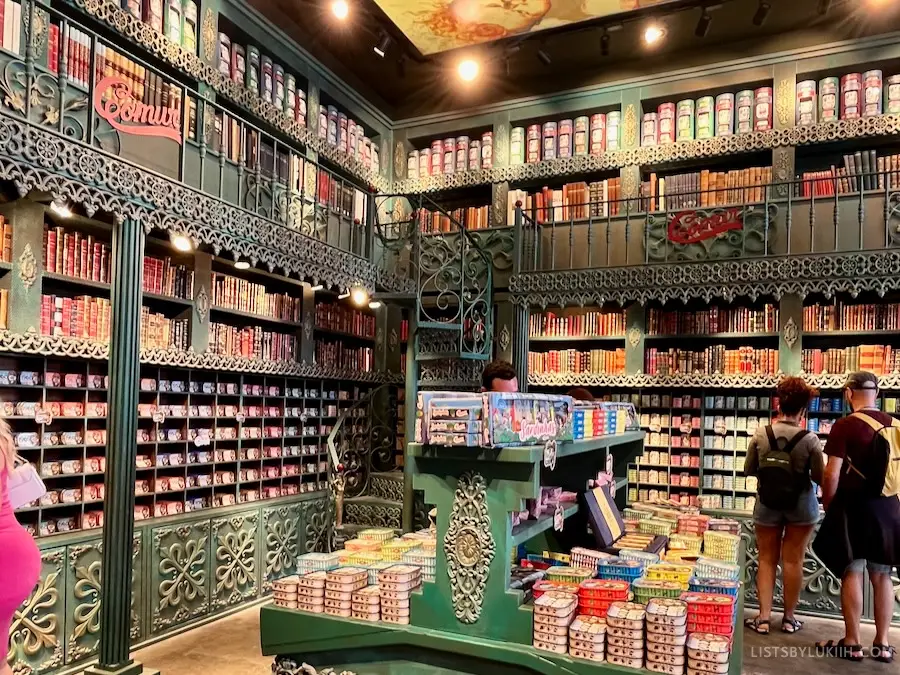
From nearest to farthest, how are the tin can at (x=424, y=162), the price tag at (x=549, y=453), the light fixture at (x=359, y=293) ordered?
the price tag at (x=549, y=453), the light fixture at (x=359, y=293), the tin can at (x=424, y=162)

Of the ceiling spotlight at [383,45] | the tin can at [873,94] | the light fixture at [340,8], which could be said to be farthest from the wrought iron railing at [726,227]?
the light fixture at [340,8]

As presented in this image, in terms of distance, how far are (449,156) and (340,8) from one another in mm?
2220

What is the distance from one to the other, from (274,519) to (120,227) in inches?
113

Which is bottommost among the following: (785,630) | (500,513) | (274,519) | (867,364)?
(785,630)

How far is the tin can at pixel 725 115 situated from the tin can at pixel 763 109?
21 cm

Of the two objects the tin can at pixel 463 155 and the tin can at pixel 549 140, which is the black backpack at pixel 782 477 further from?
the tin can at pixel 463 155

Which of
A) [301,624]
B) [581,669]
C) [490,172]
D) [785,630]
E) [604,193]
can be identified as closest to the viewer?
[581,669]

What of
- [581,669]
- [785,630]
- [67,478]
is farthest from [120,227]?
[785,630]

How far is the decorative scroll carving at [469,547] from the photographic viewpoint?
6.94 feet

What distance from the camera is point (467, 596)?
2137mm

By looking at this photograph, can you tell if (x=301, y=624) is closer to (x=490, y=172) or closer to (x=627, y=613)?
(x=627, y=613)

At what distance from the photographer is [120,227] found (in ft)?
12.4

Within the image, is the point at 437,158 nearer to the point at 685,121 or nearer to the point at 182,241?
the point at 685,121

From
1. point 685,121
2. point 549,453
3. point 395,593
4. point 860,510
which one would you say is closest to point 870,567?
point 860,510
